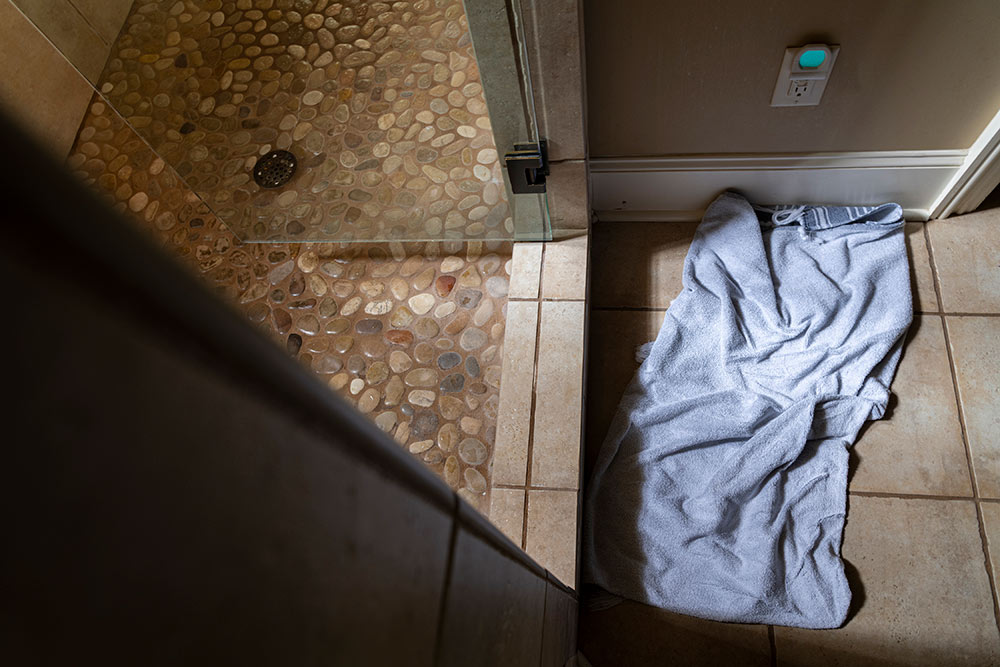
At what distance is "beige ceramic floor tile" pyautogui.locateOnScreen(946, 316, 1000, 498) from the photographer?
125 centimetres

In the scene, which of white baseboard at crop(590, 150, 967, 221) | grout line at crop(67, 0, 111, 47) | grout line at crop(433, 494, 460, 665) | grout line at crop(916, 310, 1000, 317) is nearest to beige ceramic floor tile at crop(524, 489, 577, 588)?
white baseboard at crop(590, 150, 967, 221)

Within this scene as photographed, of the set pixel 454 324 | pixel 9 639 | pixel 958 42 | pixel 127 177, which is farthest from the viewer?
pixel 127 177

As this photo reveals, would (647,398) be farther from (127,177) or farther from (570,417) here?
(127,177)

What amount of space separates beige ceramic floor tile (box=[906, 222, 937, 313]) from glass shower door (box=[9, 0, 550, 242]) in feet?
2.39

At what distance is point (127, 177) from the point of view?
1.57m

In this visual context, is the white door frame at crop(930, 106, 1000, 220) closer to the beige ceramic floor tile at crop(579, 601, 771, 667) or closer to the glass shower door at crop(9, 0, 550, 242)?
the glass shower door at crop(9, 0, 550, 242)

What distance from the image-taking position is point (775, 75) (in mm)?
1246

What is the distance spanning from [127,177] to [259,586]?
65.7 inches

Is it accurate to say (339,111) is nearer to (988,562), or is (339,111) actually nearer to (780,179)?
(780,179)

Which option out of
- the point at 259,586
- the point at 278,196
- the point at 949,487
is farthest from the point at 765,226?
the point at 259,586

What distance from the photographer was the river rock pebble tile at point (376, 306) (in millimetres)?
1333

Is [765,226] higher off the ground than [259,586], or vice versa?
[765,226]

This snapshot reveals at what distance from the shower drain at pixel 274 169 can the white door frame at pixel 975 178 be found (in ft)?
4.18

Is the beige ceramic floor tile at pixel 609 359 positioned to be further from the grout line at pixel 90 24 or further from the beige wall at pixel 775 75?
the grout line at pixel 90 24
